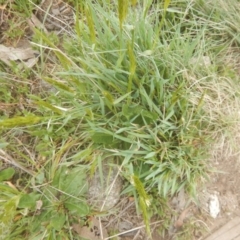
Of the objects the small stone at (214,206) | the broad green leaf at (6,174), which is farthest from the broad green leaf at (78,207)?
the small stone at (214,206)

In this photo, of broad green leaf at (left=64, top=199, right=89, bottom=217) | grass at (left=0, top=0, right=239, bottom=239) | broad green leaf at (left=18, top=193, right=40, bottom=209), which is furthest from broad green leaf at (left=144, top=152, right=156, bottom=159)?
broad green leaf at (left=18, top=193, right=40, bottom=209)

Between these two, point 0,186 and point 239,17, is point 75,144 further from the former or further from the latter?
point 239,17

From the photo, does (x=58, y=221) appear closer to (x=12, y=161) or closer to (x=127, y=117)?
(x=12, y=161)

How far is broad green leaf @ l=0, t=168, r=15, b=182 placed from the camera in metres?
1.29

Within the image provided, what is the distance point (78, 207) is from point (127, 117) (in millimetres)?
343

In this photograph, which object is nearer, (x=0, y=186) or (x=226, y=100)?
(x=0, y=186)

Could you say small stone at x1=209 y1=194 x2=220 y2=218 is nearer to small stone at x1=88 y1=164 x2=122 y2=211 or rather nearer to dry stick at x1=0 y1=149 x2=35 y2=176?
small stone at x1=88 y1=164 x2=122 y2=211

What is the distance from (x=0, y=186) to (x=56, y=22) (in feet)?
2.17

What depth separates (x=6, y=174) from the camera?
1.30 metres

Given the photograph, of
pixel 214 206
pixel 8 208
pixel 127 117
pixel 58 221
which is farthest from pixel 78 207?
pixel 214 206

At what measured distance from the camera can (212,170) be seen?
1.28 m

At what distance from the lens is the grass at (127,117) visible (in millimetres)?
1178

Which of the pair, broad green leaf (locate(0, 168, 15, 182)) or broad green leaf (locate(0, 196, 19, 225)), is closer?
broad green leaf (locate(0, 196, 19, 225))

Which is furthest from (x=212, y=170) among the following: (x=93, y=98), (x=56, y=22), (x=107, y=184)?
(x=56, y=22)
